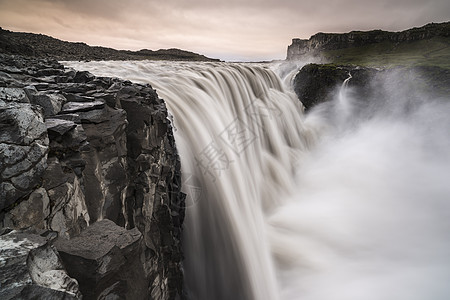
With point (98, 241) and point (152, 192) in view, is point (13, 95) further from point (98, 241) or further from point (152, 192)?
point (152, 192)

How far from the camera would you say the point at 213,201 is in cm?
1017

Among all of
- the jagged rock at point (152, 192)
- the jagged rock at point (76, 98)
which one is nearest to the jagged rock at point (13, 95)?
the jagged rock at point (76, 98)

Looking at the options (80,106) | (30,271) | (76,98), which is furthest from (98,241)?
(76,98)

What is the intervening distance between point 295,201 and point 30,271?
47.0ft

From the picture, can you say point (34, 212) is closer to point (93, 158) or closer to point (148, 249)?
point (93, 158)

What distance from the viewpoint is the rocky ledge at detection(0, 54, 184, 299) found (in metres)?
2.87

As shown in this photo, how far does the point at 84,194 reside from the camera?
493 centimetres

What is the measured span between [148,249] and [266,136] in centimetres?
1439

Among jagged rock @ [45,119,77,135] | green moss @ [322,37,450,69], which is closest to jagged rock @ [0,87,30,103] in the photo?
jagged rock @ [45,119,77,135]

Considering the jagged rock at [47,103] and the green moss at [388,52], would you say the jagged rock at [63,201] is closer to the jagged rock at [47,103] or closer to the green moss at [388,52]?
the jagged rock at [47,103]

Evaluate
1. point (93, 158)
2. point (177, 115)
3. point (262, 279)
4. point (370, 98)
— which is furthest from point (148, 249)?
point (370, 98)

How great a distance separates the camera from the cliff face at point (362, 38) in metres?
59.2

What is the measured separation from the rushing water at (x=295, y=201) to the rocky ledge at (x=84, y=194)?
2.28 meters

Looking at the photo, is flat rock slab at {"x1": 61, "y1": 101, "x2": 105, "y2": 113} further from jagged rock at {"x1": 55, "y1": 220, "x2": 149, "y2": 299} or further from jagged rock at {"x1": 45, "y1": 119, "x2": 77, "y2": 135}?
jagged rock at {"x1": 55, "y1": 220, "x2": 149, "y2": 299}
